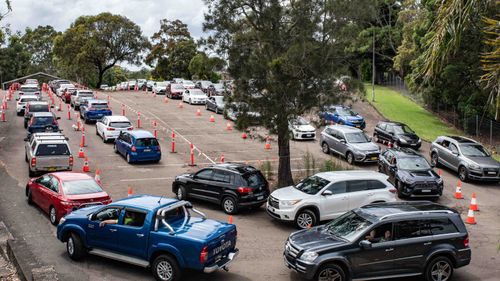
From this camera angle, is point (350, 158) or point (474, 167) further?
point (350, 158)

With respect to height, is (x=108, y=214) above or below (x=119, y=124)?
below

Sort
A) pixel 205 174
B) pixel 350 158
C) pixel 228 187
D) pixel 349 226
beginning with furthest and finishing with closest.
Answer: pixel 350 158
pixel 205 174
pixel 228 187
pixel 349 226

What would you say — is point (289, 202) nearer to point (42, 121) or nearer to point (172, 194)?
point (172, 194)

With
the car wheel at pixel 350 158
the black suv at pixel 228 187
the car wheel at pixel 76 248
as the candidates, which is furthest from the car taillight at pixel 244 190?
the car wheel at pixel 350 158

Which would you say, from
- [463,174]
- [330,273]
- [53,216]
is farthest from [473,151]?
[53,216]

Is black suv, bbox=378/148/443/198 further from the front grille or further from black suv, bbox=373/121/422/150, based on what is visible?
black suv, bbox=373/121/422/150

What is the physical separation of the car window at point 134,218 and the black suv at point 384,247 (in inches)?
134

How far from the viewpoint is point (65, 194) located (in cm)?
1612

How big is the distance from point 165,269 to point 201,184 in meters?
7.67

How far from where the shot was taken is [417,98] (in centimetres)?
4888

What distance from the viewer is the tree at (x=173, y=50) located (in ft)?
231

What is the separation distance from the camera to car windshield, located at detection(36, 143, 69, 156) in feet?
72.8

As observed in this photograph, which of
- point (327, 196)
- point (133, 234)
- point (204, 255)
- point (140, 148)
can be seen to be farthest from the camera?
point (140, 148)

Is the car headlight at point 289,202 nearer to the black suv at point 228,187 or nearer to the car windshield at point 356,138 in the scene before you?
the black suv at point 228,187
